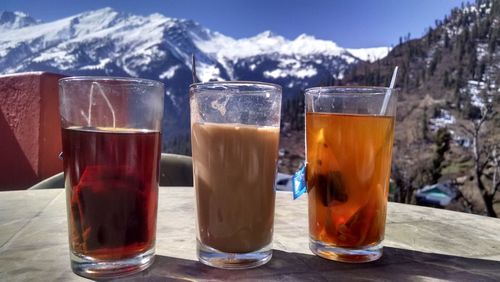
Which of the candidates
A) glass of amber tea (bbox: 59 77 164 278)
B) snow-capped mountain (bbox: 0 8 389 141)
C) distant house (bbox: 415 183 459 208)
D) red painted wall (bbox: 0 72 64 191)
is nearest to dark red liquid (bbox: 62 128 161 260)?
glass of amber tea (bbox: 59 77 164 278)

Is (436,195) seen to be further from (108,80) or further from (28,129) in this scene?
(108,80)

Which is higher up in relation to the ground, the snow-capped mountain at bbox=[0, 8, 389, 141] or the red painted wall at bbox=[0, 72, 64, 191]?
the snow-capped mountain at bbox=[0, 8, 389, 141]

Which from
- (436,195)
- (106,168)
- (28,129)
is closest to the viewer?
(106,168)

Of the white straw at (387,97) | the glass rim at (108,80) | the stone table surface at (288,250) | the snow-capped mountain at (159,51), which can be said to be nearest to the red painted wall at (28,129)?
the stone table surface at (288,250)

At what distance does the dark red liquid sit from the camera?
557 millimetres

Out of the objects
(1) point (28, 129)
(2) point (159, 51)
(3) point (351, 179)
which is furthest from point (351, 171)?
(2) point (159, 51)

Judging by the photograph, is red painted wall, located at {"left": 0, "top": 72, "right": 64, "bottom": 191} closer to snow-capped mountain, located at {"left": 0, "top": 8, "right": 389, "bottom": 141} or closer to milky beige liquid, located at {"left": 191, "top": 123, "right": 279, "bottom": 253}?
milky beige liquid, located at {"left": 191, "top": 123, "right": 279, "bottom": 253}

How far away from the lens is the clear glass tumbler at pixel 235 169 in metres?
0.60

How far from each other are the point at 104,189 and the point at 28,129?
1.75 meters

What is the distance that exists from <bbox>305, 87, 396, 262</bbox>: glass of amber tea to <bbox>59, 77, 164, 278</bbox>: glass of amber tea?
253 mm

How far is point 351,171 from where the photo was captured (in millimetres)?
649

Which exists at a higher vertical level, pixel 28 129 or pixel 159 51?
pixel 159 51

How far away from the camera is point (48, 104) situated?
2.02 metres

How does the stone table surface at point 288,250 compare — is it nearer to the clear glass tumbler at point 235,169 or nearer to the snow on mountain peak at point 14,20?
the clear glass tumbler at point 235,169
